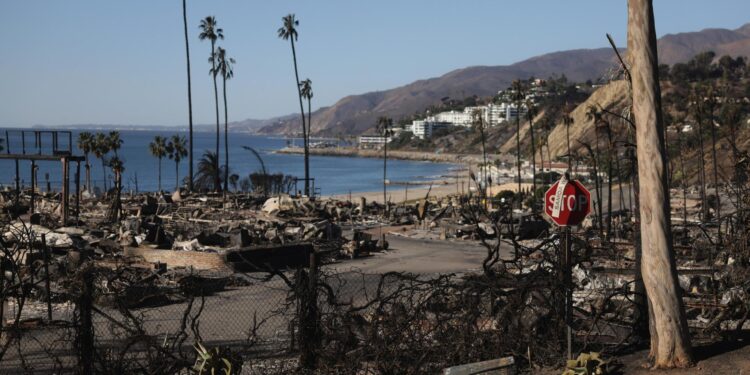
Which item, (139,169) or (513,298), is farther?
(139,169)

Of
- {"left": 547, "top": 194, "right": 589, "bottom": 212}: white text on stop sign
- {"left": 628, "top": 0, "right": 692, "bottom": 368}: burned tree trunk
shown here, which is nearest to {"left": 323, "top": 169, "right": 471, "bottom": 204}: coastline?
{"left": 628, "top": 0, "right": 692, "bottom": 368}: burned tree trunk

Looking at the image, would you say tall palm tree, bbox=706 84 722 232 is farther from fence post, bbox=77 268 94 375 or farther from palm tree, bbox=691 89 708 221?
fence post, bbox=77 268 94 375

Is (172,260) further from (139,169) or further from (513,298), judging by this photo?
(139,169)

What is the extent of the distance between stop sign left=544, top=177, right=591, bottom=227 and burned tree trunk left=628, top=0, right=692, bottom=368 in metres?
1.05

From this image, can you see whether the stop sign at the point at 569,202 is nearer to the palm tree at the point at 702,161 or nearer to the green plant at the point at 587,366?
the green plant at the point at 587,366

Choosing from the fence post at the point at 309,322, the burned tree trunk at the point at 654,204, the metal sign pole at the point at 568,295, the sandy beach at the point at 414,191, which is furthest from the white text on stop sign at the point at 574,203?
the sandy beach at the point at 414,191

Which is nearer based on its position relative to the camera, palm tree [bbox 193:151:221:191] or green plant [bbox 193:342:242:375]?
green plant [bbox 193:342:242:375]

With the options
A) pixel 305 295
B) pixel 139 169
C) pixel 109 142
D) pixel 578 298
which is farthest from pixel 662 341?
pixel 139 169

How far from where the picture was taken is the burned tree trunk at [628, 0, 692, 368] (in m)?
9.84

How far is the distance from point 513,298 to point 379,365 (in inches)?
75.8

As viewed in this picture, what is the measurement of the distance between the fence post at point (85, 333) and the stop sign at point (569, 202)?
17.9 feet

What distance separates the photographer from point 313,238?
32688 mm

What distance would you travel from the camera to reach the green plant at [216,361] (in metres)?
9.71

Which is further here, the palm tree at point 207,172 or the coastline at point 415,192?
the coastline at point 415,192
